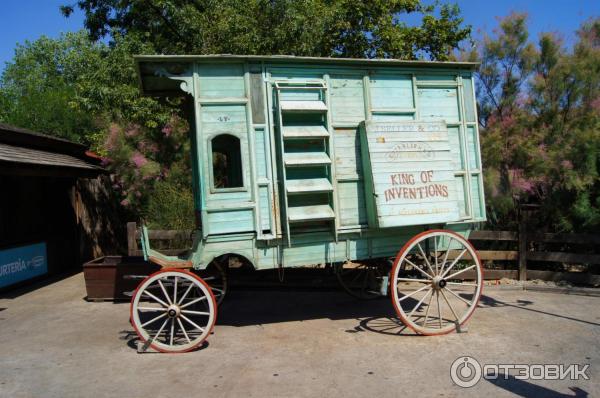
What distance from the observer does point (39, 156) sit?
30.6 feet

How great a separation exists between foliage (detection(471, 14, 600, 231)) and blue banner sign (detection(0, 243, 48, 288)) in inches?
347

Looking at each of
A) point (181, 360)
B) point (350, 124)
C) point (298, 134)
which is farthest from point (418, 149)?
point (181, 360)

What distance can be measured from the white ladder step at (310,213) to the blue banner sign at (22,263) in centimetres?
600

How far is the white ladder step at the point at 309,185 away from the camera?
531 centimetres

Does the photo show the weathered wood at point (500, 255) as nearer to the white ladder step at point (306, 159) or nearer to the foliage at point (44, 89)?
the white ladder step at point (306, 159)

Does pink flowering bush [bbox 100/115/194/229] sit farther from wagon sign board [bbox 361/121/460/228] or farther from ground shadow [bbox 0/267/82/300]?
wagon sign board [bbox 361/121/460/228]

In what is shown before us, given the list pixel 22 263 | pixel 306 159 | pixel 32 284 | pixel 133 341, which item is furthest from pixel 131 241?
pixel 306 159

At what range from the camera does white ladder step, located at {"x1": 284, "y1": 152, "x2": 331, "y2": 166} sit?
5312mm

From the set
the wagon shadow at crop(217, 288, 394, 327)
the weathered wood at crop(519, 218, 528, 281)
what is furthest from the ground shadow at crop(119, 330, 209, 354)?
the weathered wood at crop(519, 218, 528, 281)

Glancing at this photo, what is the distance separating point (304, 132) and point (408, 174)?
1.31 metres

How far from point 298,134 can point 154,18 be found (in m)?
8.04

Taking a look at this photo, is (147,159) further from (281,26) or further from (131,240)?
(281,26)

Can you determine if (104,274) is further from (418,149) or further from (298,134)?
(418,149)

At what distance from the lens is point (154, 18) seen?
11570mm
